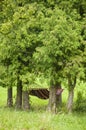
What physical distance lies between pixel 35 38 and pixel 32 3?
1667mm

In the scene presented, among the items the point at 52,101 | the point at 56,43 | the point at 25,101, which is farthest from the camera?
the point at 25,101

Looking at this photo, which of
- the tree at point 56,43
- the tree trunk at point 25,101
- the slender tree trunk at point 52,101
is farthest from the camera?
the tree trunk at point 25,101

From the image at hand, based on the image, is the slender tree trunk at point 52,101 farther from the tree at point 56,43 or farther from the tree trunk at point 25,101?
the tree trunk at point 25,101

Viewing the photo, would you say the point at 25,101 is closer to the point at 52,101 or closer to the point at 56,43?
the point at 52,101

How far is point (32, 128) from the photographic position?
1092 centimetres

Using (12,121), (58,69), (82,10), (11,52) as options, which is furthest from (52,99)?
(12,121)

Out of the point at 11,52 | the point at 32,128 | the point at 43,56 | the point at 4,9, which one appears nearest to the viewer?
the point at 32,128

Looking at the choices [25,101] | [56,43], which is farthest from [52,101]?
[56,43]

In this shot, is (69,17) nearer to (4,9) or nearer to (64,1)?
(64,1)

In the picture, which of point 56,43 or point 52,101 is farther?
point 52,101

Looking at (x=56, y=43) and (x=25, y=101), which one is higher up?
(x=56, y=43)

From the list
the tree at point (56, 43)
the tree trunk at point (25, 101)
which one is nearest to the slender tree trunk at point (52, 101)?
the tree at point (56, 43)

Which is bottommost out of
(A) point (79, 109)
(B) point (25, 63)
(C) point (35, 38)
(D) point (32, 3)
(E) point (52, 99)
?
(A) point (79, 109)

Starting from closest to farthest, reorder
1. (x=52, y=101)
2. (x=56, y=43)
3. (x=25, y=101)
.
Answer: (x=56, y=43)
(x=52, y=101)
(x=25, y=101)
